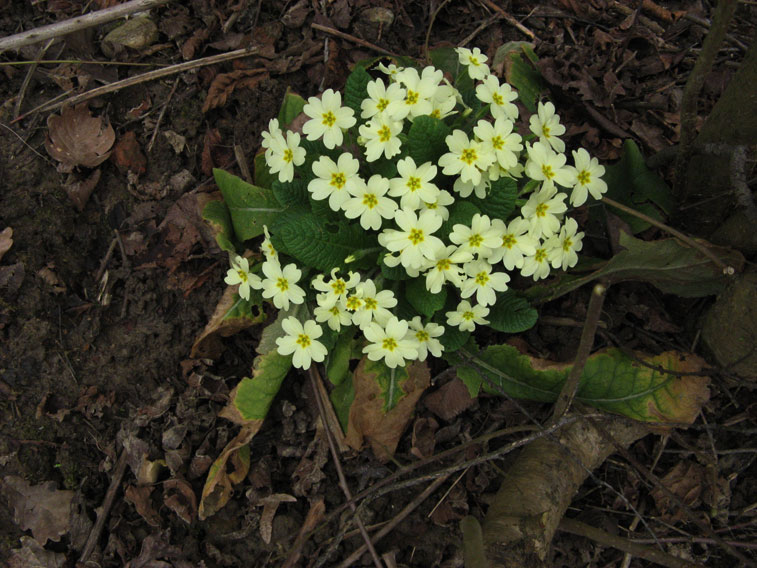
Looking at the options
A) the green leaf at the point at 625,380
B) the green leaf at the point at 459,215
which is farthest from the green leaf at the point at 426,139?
the green leaf at the point at 625,380

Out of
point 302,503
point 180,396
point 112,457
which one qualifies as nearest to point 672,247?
point 302,503

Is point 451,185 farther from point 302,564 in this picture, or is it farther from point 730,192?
point 302,564

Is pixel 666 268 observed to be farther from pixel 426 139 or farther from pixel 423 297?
pixel 426 139

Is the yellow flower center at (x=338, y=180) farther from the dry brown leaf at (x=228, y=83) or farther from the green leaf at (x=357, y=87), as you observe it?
the dry brown leaf at (x=228, y=83)

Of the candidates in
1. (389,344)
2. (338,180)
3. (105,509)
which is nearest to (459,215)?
(338,180)

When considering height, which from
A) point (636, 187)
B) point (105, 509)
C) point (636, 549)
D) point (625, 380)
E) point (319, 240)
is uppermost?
point (319, 240)

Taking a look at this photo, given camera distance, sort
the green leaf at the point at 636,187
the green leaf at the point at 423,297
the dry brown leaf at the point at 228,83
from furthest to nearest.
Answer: the dry brown leaf at the point at 228,83
the green leaf at the point at 636,187
the green leaf at the point at 423,297

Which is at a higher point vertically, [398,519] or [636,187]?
[636,187]

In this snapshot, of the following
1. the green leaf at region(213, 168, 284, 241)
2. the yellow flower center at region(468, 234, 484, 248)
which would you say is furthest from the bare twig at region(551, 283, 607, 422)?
the green leaf at region(213, 168, 284, 241)
